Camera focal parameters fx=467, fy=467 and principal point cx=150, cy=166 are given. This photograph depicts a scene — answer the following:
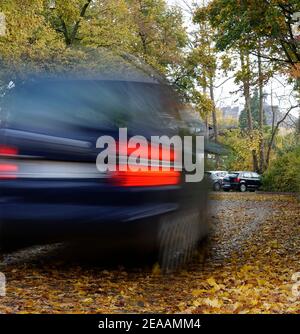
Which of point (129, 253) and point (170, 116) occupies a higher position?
point (170, 116)

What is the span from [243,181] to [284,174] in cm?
420

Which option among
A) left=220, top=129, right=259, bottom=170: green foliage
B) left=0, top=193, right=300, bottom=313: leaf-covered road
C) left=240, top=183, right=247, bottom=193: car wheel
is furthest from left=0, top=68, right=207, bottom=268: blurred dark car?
left=240, top=183, right=247, bottom=193: car wheel

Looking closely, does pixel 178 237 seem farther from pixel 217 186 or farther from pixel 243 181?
pixel 217 186

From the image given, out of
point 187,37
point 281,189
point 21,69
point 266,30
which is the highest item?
point 187,37

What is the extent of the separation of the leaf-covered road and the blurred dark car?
460 millimetres

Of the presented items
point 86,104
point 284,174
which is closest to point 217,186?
point 284,174

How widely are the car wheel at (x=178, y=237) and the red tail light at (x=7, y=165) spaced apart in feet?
5.07

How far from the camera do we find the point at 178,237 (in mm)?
5305

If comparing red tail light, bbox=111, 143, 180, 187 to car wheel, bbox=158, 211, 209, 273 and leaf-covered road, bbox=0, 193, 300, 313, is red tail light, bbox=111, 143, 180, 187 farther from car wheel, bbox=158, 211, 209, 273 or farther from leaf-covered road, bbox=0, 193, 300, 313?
leaf-covered road, bbox=0, 193, 300, 313

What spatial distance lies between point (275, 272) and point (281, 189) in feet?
70.6

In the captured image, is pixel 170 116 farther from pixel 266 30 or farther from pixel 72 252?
pixel 266 30

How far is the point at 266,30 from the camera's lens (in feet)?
51.2
